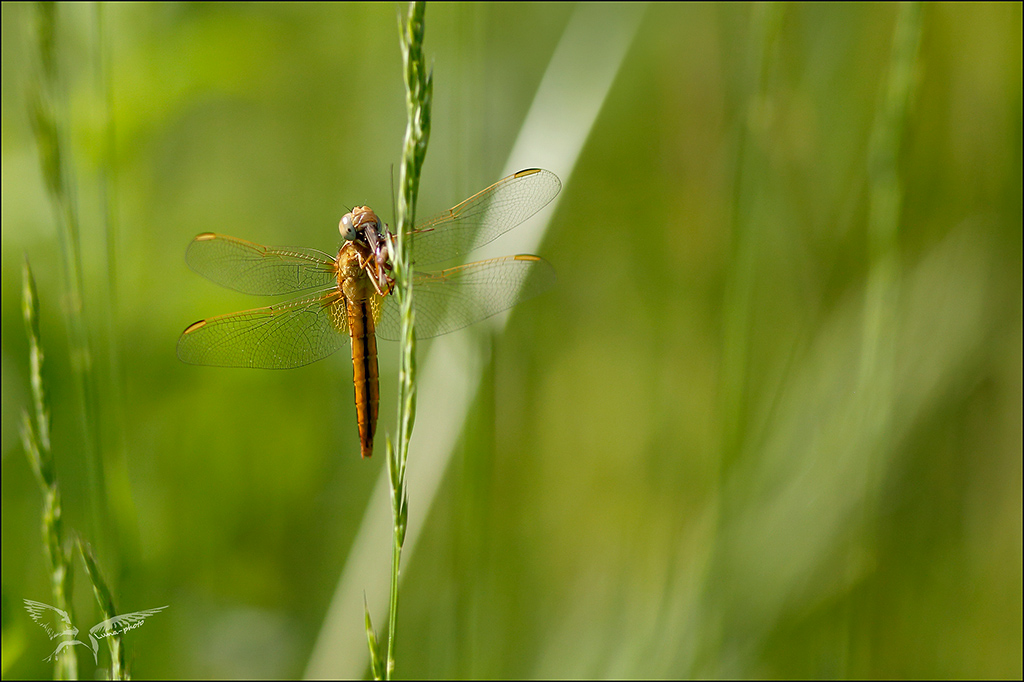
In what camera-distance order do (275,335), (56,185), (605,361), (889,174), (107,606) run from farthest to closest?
1. (605,361)
2. (275,335)
3. (889,174)
4. (56,185)
5. (107,606)

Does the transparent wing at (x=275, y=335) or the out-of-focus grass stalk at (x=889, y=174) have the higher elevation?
the out-of-focus grass stalk at (x=889, y=174)

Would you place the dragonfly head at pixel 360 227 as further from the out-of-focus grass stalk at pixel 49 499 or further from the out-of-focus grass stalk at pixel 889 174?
the out-of-focus grass stalk at pixel 889 174

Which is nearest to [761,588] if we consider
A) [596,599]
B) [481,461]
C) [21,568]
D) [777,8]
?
[596,599]

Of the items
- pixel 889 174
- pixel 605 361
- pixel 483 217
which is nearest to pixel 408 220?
pixel 483 217

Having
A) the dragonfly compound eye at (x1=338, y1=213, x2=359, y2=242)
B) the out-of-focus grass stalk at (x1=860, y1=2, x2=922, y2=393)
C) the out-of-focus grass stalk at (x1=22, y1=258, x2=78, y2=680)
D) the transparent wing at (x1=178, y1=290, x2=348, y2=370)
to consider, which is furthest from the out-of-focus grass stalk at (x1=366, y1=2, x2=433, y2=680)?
the out-of-focus grass stalk at (x1=860, y1=2, x2=922, y2=393)

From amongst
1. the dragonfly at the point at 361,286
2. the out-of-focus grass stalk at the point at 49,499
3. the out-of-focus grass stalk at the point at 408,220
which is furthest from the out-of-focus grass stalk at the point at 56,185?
the out-of-focus grass stalk at the point at 408,220

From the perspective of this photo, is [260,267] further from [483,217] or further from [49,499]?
[49,499]
